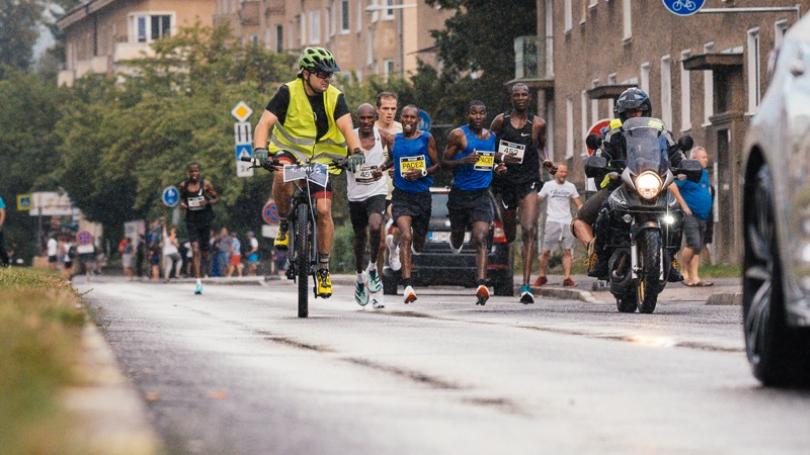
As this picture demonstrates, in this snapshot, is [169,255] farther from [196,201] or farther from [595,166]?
[595,166]

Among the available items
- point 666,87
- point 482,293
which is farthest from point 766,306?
point 666,87

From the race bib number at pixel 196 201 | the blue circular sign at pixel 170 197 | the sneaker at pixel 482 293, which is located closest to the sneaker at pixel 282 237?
the sneaker at pixel 482 293

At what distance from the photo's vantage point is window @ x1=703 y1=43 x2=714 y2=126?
4475cm

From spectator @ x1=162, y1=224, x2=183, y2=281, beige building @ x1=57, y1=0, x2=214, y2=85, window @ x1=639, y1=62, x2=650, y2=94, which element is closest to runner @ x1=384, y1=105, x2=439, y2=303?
window @ x1=639, y1=62, x2=650, y2=94

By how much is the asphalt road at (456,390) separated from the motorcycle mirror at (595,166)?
3307mm

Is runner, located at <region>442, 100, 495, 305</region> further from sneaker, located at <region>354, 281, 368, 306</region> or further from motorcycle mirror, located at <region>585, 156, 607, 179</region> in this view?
motorcycle mirror, located at <region>585, 156, 607, 179</region>

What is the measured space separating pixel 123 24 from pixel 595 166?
109 meters

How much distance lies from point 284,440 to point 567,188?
2558 centimetres

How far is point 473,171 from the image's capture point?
20.8m

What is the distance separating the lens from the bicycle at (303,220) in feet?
54.9

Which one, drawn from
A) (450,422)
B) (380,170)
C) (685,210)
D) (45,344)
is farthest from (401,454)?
(685,210)

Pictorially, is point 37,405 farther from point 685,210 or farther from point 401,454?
point 685,210

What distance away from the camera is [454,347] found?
38.0 feet

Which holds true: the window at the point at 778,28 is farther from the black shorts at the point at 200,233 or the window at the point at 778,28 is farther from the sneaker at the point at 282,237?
the sneaker at the point at 282,237
